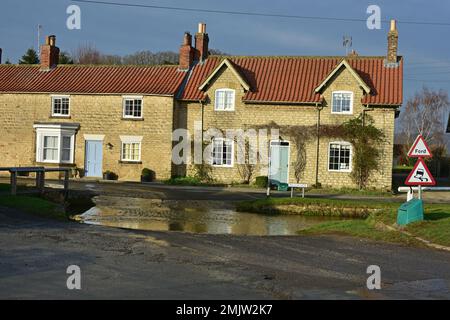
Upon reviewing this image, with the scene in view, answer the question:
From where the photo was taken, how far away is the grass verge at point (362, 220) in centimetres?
1389

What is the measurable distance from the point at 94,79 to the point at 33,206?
869 inches

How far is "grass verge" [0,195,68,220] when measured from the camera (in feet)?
54.0

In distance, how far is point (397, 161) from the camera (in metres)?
72.4

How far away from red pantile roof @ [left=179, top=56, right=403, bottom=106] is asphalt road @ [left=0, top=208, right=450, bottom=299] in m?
21.3

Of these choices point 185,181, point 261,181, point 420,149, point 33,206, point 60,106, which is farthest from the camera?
point 60,106

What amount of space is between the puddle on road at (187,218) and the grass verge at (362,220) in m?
0.95

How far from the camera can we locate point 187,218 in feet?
66.4

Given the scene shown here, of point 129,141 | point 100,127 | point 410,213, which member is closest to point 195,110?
point 129,141

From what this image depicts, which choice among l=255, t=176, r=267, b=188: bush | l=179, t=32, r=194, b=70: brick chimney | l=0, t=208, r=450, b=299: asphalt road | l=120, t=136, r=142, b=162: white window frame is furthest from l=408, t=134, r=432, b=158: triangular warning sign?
l=179, t=32, r=194, b=70: brick chimney

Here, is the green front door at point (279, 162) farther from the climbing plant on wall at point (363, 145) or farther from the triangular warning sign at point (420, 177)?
the triangular warning sign at point (420, 177)

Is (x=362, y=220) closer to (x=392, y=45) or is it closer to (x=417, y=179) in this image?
(x=417, y=179)

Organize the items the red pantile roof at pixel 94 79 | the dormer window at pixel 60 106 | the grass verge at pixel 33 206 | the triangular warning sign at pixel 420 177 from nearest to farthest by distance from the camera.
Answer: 1. the triangular warning sign at pixel 420 177
2. the grass verge at pixel 33 206
3. the red pantile roof at pixel 94 79
4. the dormer window at pixel 60 106

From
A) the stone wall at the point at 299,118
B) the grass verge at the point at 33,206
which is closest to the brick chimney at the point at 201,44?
the stone wall at the point at 299,118

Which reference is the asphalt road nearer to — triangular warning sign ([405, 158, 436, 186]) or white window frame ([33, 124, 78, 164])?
triangular warning sign ([405, 158, 436, 186])
